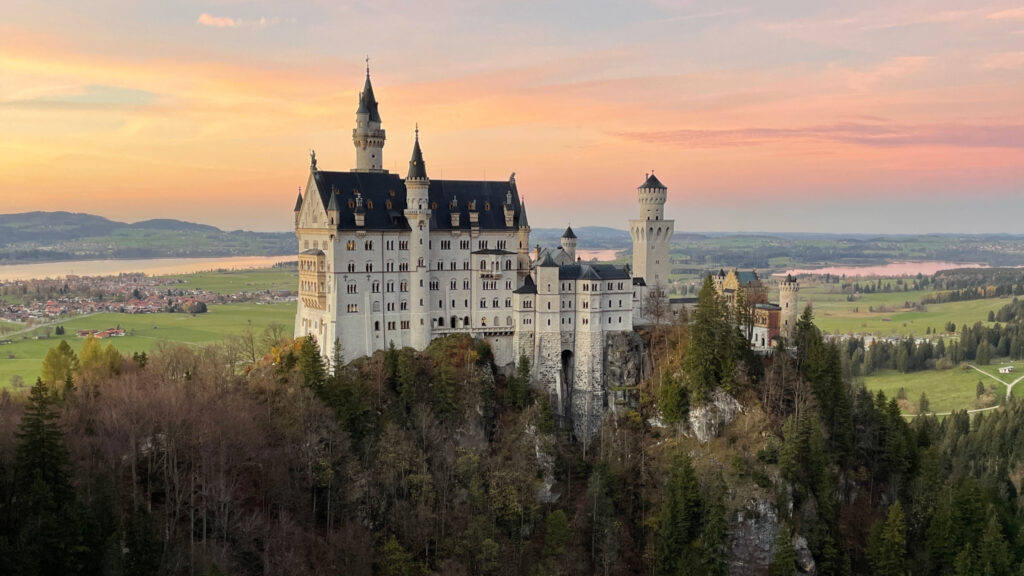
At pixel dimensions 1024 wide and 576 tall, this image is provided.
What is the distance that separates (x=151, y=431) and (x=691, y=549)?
42.9 meters

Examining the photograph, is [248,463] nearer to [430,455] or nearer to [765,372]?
[430,455]

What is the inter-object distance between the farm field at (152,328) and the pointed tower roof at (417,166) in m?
47.7

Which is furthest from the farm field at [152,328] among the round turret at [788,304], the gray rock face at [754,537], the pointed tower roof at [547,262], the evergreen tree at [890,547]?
the evergreen tree at [890,547]

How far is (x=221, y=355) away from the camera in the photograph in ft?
297

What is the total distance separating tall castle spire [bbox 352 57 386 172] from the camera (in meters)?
86.6

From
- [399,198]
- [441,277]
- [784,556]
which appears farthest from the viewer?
[441,277]

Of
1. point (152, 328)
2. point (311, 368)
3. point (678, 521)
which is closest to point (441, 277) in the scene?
point (311, 368)

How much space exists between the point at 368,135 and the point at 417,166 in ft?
23.6

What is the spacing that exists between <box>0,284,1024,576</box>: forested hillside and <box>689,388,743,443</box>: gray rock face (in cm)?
13

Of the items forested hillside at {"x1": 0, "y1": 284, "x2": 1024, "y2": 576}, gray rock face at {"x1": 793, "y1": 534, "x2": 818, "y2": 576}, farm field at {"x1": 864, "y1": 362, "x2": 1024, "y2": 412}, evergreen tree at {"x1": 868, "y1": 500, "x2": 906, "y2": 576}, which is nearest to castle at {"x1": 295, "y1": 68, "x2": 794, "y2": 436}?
forested hillside at {"x1": 0, "y1": 284, "x2": 1024, "y2": 576}

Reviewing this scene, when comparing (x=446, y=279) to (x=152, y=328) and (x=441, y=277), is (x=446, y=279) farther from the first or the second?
(x=152, y=328)

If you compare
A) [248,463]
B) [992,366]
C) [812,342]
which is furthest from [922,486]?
[992,366]

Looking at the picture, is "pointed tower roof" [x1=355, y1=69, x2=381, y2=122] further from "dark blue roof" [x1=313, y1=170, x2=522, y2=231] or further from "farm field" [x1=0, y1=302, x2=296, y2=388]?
"farm field" [x1=0, y1=302, x2=296, y2=388]

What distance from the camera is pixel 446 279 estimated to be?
282ft
